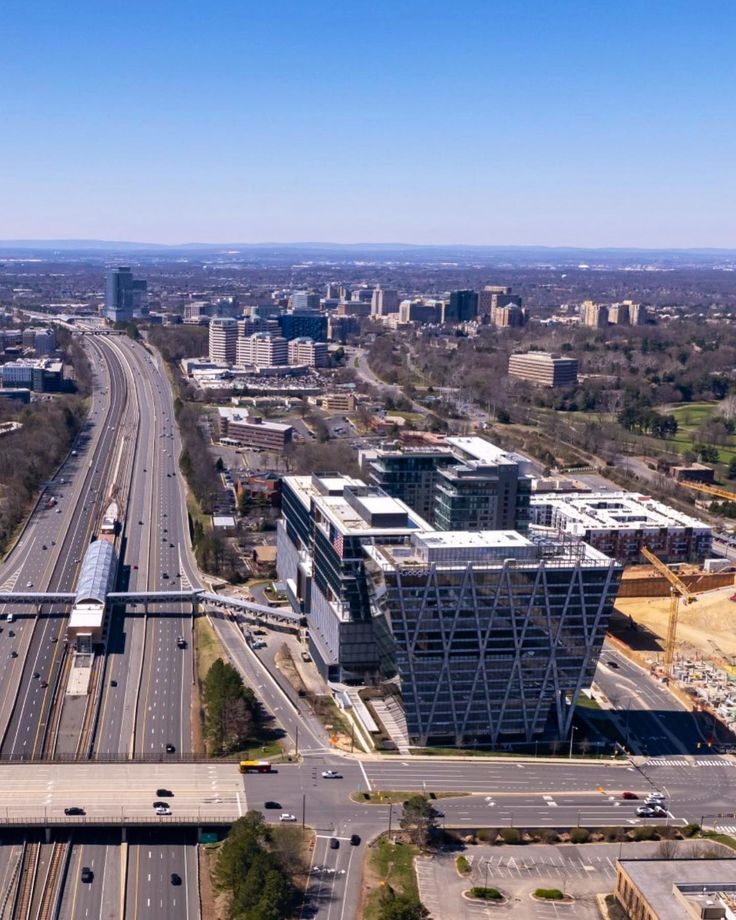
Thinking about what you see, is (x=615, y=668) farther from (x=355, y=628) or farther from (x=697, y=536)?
(x=697, y=536)

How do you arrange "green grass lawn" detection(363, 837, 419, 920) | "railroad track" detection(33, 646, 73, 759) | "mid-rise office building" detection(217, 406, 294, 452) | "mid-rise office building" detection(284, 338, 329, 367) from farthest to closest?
"mid-rise office building" detection(284, 338, 329, 367), "mid-rise office building" detection(217, 406, 294, 452), "railroad track" detection(33, 646, 73, 759), "green grass lawn" detection(363, 837, 419, 920)

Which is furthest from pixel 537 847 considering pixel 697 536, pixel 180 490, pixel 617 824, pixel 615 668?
pixel 180 490

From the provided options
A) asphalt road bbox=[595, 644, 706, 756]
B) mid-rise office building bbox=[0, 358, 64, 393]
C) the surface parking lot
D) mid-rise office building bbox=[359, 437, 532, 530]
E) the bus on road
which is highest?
mid-rise office building bbox=[359, 437, 532, 530]

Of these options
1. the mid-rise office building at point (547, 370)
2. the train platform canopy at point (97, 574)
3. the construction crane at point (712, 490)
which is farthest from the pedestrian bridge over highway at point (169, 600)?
the mid-rise office building at point (547, 370)

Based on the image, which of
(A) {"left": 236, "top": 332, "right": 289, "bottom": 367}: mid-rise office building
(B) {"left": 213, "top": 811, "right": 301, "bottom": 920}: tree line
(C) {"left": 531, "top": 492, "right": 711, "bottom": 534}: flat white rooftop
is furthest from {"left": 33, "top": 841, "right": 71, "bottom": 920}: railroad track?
(A) {"left": 236, "top": 332, "right": 289, "bottom": 367}: mid-rise office building

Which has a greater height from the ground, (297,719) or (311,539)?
(311,539)

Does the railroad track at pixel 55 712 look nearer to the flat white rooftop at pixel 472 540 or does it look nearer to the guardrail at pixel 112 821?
the guardrail at pixel 112 821

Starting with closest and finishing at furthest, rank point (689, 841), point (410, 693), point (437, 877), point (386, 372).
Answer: point (437, 877) < point (689, 841) < point (410, 693) < point (386, 372)

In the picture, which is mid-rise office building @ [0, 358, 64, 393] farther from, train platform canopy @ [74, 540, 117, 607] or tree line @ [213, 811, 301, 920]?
tree line @ [213, 811, 301, 920]

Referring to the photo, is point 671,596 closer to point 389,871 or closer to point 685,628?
point 685,628
